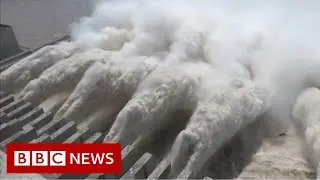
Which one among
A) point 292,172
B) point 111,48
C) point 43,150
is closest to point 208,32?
point 111,48

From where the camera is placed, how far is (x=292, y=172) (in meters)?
7.30

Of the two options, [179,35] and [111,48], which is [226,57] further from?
[111,48]

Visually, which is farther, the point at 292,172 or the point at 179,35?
the point at 179,35

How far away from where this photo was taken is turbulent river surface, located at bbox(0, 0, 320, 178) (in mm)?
7832

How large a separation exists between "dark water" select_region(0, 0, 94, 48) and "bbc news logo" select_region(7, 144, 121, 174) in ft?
42.1

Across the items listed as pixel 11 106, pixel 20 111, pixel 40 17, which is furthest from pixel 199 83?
pixel 40 17

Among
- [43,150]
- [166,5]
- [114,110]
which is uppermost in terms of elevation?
[166,5]

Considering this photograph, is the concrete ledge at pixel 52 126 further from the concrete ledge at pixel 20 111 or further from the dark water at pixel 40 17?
the dark water at pixel 40 17

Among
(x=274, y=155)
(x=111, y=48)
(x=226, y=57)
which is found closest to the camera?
(x=274, y=155)

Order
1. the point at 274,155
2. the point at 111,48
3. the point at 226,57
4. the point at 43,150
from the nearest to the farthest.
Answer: the point at 43,150
the point at 274,155
the point at 226,57
the point at 111,48

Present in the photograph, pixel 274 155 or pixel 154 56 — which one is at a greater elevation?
pixel 154 56

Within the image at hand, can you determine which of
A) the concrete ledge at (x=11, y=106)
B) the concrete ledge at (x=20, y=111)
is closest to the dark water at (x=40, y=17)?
the concrete ledge at (x=11, y=106)

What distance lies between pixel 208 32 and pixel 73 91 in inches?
164

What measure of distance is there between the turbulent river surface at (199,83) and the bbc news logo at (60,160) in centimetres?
155
